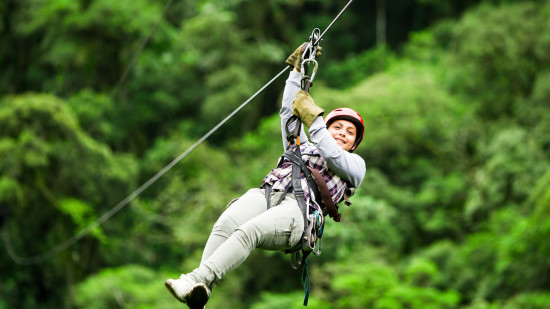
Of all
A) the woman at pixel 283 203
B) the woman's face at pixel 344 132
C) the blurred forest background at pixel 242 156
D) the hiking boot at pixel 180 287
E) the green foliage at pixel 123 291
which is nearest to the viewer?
the hiking boot at pixel 180 287

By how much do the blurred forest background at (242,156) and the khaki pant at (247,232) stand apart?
24.4 feet

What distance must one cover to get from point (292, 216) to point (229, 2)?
585 inches

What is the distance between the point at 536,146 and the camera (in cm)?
1362

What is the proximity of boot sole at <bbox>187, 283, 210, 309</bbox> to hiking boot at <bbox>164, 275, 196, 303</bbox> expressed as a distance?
19mm

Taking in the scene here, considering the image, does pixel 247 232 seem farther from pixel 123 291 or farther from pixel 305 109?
pixel 123 291

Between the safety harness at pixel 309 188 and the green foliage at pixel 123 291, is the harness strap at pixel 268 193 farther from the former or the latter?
the green foliage at pixel 123 291

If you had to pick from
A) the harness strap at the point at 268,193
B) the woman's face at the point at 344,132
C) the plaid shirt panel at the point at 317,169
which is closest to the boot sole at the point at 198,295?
the harness strap at the point at 268,193

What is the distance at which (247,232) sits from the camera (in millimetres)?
3281

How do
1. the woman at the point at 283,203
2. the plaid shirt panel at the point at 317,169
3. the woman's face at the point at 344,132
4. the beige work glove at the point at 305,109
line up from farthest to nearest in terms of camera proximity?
1. the woman's face at the point at 344,132
2. the plaid shirt panel at the point at 317,169
3. the beige work glove at the point at 305,109
4. the woman at the point at 283,203

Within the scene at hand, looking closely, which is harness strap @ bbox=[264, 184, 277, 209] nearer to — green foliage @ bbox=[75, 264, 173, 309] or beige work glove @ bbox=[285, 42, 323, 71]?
beige work glove @ bbox=[285, 42, 323, 71]

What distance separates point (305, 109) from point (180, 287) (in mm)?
902

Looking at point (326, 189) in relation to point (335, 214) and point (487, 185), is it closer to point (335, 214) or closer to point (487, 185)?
point (335, 214)

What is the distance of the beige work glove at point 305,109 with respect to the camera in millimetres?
3430

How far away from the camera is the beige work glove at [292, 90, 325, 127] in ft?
11.3
